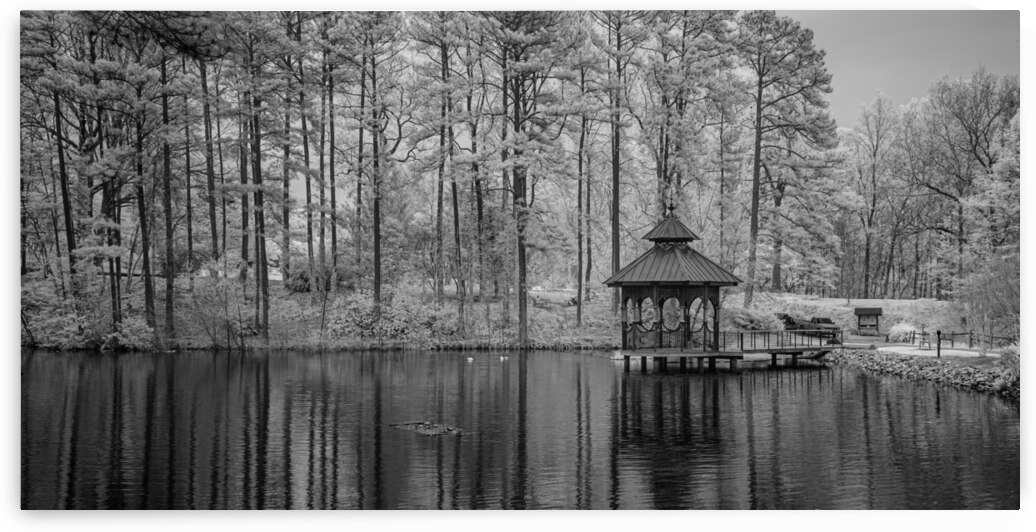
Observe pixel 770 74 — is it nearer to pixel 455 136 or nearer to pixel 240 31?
pixel 455 136

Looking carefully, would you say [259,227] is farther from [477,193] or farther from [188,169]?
[477,193]

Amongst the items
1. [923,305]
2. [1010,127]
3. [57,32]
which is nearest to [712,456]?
[1010,127]

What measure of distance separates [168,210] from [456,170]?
29.9 feet

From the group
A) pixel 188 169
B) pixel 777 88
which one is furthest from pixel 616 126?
pixel 188 169

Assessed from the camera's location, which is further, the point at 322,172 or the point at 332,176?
the point at 332,176

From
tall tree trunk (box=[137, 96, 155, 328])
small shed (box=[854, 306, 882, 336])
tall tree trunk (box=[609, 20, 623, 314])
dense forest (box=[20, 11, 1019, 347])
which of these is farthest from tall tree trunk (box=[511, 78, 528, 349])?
tall tree trunk (box=[137, 96, 155, 328])

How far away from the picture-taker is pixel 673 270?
78.2 ft

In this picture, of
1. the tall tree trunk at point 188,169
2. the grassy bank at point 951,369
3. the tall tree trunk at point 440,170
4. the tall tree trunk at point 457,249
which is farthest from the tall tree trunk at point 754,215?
the tall tree trunk at point 188,169

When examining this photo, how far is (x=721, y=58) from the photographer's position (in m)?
28.8

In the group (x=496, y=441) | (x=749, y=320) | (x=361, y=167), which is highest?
(x=361, y=167)

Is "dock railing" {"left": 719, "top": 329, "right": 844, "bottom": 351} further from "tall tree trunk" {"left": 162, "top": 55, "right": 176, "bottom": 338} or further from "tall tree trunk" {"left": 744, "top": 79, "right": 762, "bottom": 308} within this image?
"tall tree trunk" {"left": 162, "top": 55, "right": 176, "bottom": 338}

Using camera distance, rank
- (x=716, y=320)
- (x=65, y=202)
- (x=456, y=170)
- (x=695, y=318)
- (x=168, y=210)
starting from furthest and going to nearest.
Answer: (x=456, y=170) < (x=695, y=318) < (x=168, y=210) < (x=716, y=320) < (x=65, y=202)

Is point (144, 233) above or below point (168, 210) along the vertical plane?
below

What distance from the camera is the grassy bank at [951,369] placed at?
1808cm
